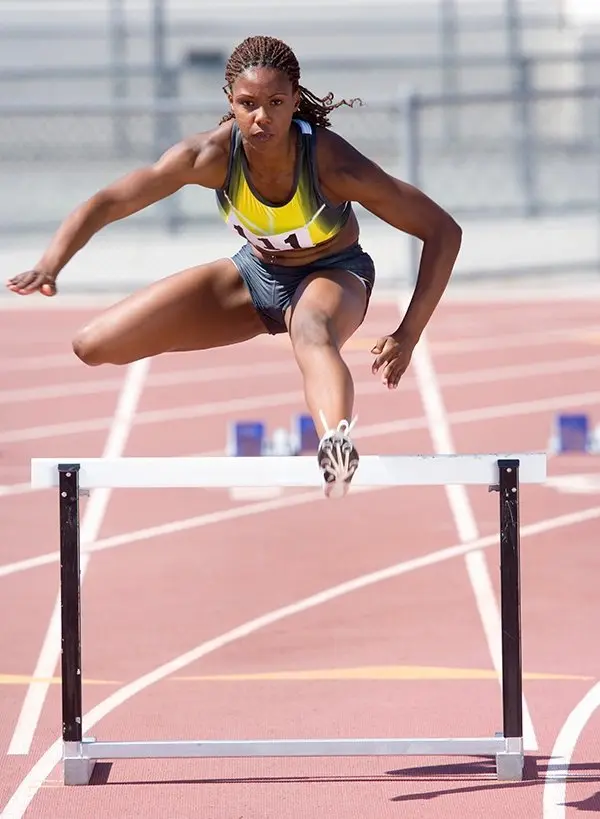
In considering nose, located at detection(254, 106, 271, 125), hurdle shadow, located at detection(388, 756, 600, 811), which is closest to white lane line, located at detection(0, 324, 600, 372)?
hurdle shadow, located at detection(388, 756, 600, 811)

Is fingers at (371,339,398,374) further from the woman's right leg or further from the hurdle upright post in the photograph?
the hurdle upright post

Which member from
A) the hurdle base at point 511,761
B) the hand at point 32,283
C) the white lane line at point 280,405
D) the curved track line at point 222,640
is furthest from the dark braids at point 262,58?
the white lane line at point 280,405

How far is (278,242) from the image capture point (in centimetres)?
509

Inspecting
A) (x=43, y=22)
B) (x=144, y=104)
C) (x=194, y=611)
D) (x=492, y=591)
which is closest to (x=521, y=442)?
(x=492, y=591)

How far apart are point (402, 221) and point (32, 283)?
1143 millimetres

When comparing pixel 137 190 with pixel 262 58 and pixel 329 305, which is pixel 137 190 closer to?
pixel 262 58

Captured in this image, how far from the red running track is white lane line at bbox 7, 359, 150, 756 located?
0.02 meters

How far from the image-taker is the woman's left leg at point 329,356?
179 inches

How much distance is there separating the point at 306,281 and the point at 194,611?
7.53 ft

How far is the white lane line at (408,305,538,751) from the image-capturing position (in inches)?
248

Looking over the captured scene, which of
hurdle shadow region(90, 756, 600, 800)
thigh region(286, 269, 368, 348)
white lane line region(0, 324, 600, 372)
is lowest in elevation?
hurdle shadow region(90, 756, 600, 800)

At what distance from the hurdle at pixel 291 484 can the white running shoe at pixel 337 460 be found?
0.14 meters

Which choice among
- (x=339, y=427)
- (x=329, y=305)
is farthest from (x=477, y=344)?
(x=339, y=427)

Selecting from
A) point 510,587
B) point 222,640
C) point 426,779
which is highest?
point 510,587
